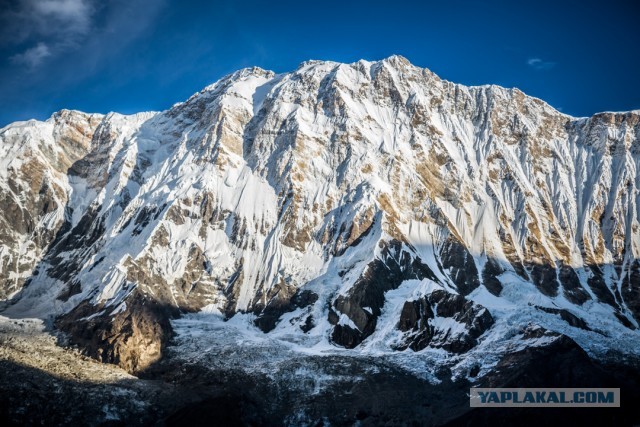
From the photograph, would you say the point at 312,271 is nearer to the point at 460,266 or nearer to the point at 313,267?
the point at 313,267

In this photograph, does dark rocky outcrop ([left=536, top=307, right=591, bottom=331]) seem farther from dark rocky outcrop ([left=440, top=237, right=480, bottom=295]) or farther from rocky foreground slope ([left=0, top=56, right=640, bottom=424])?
dark rocky outcrop ([left=440, top=237, right=480, bottom=295])

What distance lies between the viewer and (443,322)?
388 ft

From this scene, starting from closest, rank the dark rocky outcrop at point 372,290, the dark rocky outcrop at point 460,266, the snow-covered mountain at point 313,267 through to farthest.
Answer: the snow-covered mountain at point 313,267 < the dark rocky outcrop at point 372,290 < the dark rocky outcrop at point 460,266

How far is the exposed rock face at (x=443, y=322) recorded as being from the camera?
364ft

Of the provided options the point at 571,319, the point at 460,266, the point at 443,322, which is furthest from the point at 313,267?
the point at 571,319

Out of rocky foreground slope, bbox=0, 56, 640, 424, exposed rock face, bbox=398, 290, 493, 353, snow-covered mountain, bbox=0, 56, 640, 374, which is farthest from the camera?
snow-covered mountain, bbox=0, 56, 640, 374

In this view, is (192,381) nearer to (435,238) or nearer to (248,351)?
(248,351)

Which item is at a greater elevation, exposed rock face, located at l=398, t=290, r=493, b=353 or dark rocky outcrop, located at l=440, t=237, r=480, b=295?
dark rocky outcrop, located at l=440, t=237, r=480, b=295

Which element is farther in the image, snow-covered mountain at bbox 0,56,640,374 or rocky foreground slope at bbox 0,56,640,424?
snow-covered mountain at bbox 0,56,640,374

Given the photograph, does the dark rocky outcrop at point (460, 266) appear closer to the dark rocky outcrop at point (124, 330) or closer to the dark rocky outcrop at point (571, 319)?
the dark rocky outcrop at point (571, 319)

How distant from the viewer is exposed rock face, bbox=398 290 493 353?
364 feet

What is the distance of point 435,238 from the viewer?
177750mm

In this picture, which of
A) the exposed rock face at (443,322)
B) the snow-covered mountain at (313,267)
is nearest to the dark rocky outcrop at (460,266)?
the snow-covered mountain at (313,267)

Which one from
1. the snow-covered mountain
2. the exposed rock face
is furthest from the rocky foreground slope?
the snow-covered mountain
